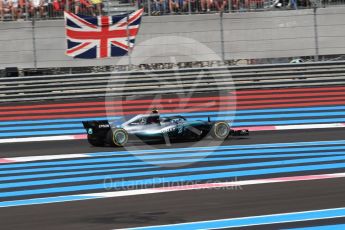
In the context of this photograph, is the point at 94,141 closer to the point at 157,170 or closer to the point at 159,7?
the point at 157,170

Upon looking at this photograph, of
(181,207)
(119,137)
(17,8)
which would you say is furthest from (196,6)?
(181,207)

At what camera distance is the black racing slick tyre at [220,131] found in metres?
13.9

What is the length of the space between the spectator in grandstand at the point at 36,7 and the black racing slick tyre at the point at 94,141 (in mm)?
7874

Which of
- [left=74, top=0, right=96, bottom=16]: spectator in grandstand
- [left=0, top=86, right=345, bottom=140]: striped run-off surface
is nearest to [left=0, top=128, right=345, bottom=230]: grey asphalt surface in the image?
[left=0, top=86, right=345, bottom=140]: striped run-off surface

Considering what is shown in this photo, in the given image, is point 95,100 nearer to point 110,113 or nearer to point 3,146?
point 110,113

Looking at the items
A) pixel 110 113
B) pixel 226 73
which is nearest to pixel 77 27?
pixel 110 113

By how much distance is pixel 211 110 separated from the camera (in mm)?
18406

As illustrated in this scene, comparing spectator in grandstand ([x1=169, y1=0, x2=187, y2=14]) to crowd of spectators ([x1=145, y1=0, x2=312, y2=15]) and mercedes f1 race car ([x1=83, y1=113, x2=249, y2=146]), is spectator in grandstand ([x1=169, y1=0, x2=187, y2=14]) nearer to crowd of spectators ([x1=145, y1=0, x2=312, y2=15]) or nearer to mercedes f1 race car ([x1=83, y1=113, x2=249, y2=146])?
crowd of spectators ([x1=145, y1=0, x2=312, y2=15])

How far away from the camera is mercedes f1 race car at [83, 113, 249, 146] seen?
44.6ft

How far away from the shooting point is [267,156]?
12.7m

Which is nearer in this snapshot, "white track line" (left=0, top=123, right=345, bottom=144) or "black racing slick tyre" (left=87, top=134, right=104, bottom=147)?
"black racing slick tyre" (left=87, top=134, right=104, bottom=147)

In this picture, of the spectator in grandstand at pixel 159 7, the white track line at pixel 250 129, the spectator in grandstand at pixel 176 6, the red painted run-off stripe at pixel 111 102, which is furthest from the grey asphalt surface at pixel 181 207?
the spectator in grandstand at pixel 159 7

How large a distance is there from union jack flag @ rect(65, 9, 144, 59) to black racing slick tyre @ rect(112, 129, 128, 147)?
6.73 m

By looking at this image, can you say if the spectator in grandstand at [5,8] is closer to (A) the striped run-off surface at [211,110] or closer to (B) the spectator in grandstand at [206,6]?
(A) the striped run-off surface at [211,110]
